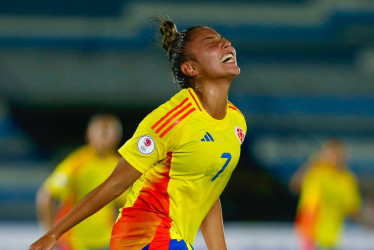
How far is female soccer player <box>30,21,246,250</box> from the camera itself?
2.62 metres

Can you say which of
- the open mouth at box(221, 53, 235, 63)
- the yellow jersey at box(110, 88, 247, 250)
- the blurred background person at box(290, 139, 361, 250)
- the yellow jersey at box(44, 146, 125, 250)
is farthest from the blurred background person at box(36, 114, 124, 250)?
the blurred background person at box(290, 139, 361, 250)

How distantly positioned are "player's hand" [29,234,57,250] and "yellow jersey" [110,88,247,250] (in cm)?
32

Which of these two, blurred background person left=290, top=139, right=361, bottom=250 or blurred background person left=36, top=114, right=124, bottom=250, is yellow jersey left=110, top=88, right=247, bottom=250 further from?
blurred background person left=290, top=139, right=361, bottom=250

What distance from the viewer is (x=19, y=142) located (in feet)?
32.4

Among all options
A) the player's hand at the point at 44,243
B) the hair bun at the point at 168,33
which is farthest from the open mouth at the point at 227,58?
the player's hand at the point at 44,243

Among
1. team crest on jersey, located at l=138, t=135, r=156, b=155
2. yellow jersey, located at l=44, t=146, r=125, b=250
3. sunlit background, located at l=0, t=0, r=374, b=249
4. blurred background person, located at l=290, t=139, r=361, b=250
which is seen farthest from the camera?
sunlit background, located at l=0, t=0, r=374, b=249

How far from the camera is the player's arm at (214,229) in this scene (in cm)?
302

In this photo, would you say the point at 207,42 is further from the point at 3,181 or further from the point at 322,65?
the point at 322,65

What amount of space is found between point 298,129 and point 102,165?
558 cm

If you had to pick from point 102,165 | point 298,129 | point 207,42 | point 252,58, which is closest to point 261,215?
point 298,129

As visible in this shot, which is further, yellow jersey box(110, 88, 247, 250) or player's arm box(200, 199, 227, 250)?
player's arm box(200, 199, 227, 250)

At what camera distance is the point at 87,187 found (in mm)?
5078

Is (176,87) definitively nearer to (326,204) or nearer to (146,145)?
(326,204)

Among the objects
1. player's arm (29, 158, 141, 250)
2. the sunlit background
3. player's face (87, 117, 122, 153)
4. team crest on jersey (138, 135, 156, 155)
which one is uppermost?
the sunlit background
